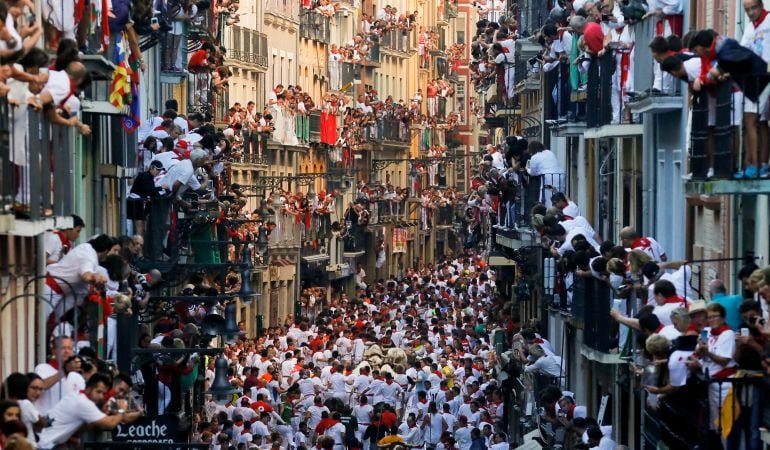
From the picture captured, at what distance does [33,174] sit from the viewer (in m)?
20.7

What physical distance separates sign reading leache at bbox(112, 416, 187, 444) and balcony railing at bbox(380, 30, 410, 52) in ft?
258

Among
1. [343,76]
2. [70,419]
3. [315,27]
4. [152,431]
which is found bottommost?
[152,431]

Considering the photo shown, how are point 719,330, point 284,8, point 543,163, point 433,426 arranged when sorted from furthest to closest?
point 284,8
point 433,426
point 543,163
point 719,330

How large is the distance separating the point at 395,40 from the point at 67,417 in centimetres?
9100

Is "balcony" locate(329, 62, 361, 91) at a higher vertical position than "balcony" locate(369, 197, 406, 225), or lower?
higher

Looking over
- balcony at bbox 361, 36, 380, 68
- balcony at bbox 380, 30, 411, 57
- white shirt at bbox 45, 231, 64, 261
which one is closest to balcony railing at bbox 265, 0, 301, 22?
balcony at bbox 361, 36, 380, 68

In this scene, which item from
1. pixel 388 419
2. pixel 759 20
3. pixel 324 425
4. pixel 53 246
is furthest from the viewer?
pixel 388 419

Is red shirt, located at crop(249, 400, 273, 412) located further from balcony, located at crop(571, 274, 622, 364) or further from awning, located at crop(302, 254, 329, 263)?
Answer: awning, located at crop(302, 254, 329, 263)

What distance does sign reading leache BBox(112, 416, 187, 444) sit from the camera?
1096 inches

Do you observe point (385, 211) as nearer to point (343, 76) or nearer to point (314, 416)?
point (343, 76)

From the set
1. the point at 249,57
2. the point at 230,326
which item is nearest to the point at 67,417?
the point at 230,326

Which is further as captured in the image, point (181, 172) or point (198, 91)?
point (198, 91)

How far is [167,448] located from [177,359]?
4.62 metres

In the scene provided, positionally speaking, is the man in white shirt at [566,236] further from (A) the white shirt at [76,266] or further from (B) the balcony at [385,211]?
(B) the balcony at [385,211]
